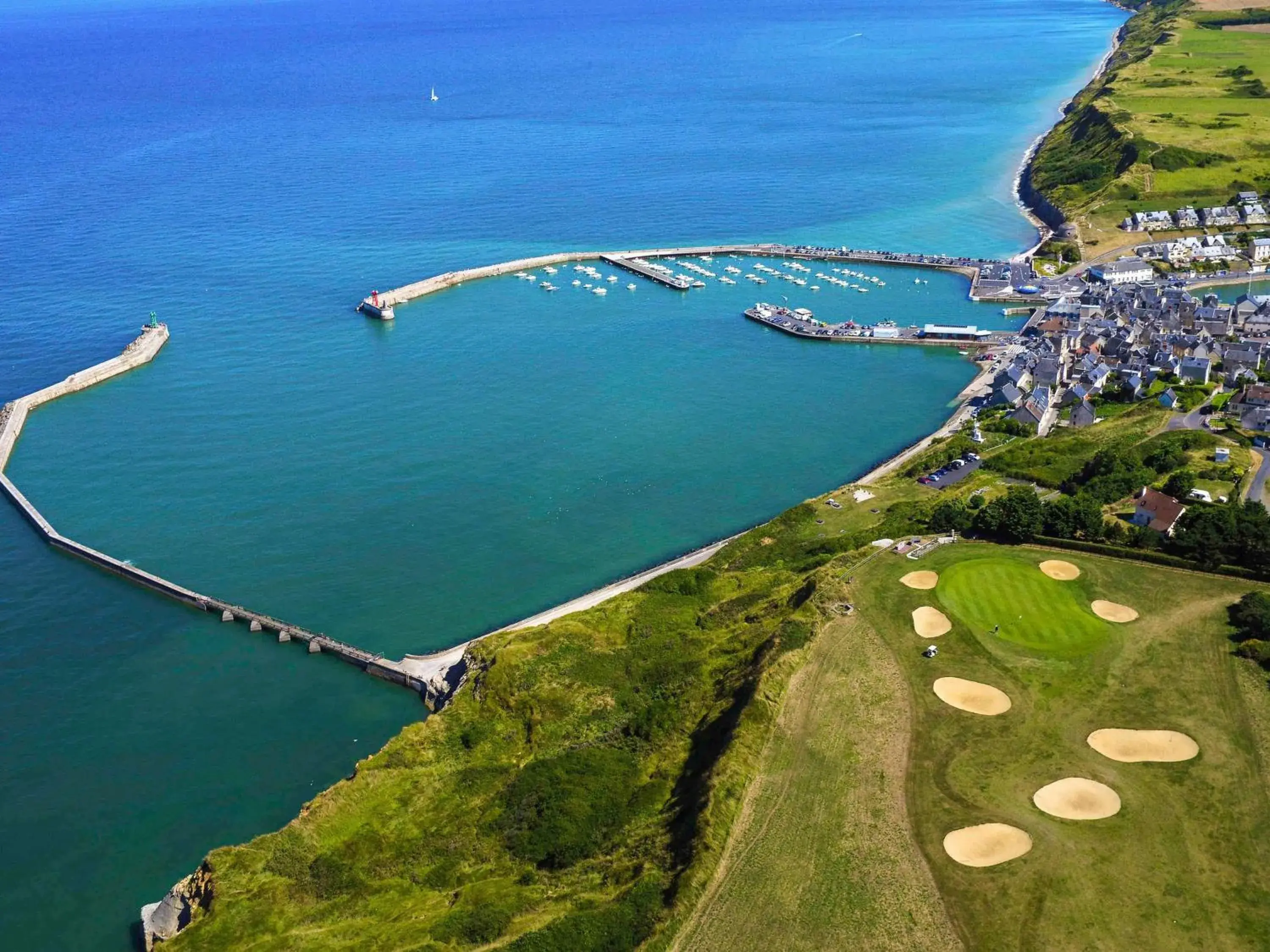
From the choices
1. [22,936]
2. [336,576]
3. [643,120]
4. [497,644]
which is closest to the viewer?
[22,936]

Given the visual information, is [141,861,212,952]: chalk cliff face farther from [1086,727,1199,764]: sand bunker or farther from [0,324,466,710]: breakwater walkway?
[1086,727,1199,764]: sand bunker

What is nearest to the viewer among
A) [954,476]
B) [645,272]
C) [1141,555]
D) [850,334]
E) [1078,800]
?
[1078,800]

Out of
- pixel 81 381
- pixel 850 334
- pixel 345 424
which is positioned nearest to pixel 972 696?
pixel 345 424

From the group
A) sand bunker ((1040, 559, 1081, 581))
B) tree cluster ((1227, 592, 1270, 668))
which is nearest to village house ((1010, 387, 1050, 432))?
sand bunker ((1040, 559, 1081, 581))

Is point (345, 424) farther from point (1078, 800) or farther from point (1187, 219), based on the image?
point (1187, 219)

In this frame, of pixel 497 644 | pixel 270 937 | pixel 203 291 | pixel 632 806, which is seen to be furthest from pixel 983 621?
pixel 203 291

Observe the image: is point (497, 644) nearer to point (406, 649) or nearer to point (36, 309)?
point (406, 649)
